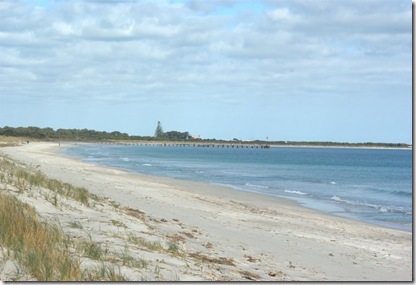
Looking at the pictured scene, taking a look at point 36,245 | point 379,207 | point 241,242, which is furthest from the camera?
point 379,207

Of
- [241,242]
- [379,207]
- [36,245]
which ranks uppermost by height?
[36,245]

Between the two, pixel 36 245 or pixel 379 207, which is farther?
pixel 379 207

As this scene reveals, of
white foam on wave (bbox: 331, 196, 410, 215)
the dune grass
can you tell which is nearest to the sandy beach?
the dune grass

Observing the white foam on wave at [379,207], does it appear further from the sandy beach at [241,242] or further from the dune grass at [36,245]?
the dune grass at [36,245]

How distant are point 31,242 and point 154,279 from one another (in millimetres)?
1766

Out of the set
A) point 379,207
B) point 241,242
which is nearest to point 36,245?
point 241,242

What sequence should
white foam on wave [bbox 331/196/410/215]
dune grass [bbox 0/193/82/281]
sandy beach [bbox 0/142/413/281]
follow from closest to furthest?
dune grass [bbox 0/193/82/281]
sandy beach [bbox 0/142/413/281]
white foam on wave [bbox 331/196/410/215]

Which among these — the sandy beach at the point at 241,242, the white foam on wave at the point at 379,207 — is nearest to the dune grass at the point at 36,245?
the sandy beach at the point at 241,242

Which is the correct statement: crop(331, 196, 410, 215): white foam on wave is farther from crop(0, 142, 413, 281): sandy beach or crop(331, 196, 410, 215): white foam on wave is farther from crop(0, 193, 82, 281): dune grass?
crop(0, 193, 82, 281): dune grass

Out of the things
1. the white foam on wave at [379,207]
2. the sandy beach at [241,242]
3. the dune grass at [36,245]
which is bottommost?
the white foam on wave at [379,207]

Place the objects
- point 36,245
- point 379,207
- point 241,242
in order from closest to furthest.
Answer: point 36,245 → point 241,242 → point 379,207

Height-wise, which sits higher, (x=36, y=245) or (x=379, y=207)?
(x=36, y=245)

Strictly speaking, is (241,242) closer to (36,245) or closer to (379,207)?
(36,245)

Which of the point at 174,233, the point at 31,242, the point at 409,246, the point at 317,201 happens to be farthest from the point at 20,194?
the point at 317,201
